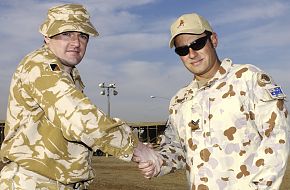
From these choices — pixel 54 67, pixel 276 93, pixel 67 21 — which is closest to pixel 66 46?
pixel 67 21

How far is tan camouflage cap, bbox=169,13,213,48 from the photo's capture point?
4602 mm

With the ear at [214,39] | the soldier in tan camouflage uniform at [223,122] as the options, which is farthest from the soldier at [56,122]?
the ear at [214,39]

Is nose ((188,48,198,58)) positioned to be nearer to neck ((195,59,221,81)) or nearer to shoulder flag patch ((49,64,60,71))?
neck ((195,59,221,81))

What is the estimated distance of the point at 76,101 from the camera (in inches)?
140

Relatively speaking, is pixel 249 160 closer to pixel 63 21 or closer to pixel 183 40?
pixel 183 40

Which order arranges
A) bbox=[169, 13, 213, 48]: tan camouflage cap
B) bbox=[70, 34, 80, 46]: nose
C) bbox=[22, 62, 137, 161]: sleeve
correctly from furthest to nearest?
bbox=[169, 13, 213, 48]: tan camouflage cap → bbox=[70, 34, 80, 46]: nose → bbox=[22, 62, 137, 161]: sleeve

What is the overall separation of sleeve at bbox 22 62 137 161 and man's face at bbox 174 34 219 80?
1182mm

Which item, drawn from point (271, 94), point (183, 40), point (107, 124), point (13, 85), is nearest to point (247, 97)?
point (271, 94)

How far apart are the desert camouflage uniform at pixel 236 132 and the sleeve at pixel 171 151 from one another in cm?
23

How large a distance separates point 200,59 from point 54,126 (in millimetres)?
1542

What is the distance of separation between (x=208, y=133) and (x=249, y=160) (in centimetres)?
40

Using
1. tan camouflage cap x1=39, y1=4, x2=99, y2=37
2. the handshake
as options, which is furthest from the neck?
tan camouflage cap x1=39, y1=4, x2=99, y2=37

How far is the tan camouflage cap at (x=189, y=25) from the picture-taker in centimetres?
460

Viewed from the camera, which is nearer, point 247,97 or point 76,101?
point 76,101
